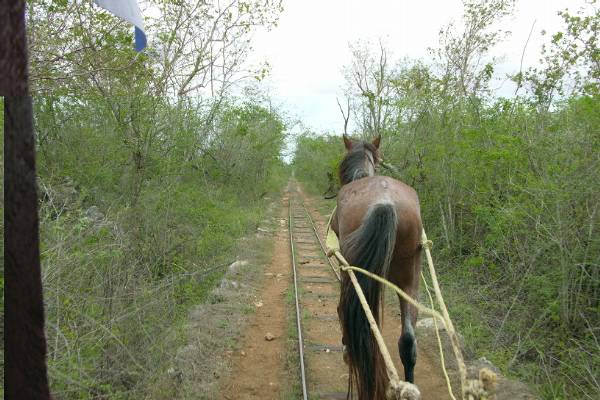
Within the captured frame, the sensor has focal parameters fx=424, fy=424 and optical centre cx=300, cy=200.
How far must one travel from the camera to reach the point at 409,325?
12.1 ft

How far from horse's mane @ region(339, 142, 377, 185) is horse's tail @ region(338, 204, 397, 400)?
1.34 meters

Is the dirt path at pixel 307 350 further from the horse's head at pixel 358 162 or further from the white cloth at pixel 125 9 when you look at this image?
the white cloth at pixel 125 9

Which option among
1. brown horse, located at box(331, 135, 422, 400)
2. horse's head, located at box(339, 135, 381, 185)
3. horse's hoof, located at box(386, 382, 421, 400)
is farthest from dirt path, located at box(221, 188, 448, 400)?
horse's hoof, located at box(386, 382, 421, 400)

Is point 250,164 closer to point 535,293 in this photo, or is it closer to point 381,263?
point 535,293

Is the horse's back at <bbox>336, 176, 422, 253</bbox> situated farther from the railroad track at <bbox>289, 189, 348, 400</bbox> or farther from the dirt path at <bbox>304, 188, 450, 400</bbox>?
the dirt path at <bbox>304, 188, 450, 400</bbox>

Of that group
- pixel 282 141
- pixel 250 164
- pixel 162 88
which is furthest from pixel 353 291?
pixel 282 141

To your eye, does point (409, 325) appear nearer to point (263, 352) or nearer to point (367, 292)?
point (367, 292)

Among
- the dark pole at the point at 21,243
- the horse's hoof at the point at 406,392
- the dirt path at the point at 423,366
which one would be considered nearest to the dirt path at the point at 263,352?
the dirt path at the point at 423,366

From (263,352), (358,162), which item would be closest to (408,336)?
(358,162)

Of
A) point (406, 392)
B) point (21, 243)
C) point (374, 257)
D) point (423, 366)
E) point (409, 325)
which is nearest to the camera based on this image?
point (21, 243)

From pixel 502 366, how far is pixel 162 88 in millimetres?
7208

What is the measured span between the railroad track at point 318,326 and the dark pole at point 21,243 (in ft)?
10.9

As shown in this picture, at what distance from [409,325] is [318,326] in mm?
2624

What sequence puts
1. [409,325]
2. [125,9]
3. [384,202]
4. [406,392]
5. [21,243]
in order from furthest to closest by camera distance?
1. [409,325]
2. [384,202]
3. [406,392]
4. [125,9]
5. [21,243]
